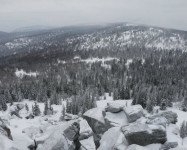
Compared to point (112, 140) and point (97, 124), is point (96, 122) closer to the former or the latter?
point (97, 124)

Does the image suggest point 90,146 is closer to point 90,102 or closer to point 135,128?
point 135,128

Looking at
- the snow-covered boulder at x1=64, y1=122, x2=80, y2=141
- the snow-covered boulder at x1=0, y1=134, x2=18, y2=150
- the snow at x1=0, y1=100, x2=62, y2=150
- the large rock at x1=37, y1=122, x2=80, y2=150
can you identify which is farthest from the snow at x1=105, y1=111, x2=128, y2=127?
the snow-covered boulder at x1=0, y1=134, x2=18, y2=150

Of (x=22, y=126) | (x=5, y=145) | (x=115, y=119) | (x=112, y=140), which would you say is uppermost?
(x=5, y=145)

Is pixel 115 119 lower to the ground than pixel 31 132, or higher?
lower

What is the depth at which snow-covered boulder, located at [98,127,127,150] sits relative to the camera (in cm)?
3129

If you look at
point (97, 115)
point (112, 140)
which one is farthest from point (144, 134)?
point (97, 115)

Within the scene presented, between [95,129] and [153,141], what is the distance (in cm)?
1613

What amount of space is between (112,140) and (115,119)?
15372 mm

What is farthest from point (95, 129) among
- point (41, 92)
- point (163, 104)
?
point (41, 92)

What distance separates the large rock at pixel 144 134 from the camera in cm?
3164

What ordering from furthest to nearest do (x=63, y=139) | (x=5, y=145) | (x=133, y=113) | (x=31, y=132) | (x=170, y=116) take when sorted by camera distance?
(x=170, y=116), (x=133, y=113), (x=31, y=132), (x=63, y=139), (x=5, y=145)

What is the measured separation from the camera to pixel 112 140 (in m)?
32.5

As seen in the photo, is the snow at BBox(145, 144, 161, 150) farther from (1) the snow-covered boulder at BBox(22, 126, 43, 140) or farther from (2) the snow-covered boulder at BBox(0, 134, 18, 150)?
(2) the snow-covered boulder at BBox(0, 134, 18, 150)

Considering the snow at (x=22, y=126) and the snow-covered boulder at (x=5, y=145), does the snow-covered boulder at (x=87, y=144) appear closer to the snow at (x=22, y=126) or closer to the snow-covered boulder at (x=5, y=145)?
the snow at (x=22, y=126)
